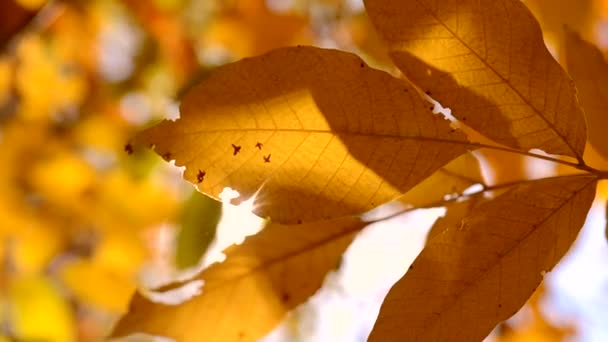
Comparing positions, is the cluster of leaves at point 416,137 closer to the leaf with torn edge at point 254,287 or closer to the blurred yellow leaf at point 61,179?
the leaf with torn edge at point 254,287

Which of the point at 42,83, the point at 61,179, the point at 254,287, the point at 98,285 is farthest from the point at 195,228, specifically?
the point at 42,83

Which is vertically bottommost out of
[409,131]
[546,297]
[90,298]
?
[546,297]

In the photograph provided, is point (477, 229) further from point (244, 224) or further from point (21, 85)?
point (21, 85)

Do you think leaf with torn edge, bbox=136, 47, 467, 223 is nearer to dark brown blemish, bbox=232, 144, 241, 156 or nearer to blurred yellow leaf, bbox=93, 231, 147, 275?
dark brown blemish, bbox=232, 144, 241, 156

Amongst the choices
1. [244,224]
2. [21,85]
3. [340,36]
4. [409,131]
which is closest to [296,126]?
[409,131]

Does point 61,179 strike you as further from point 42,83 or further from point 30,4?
point 30,4

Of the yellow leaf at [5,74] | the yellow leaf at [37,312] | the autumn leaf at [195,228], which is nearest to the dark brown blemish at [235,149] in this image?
the autumn leaf at [195,228]
